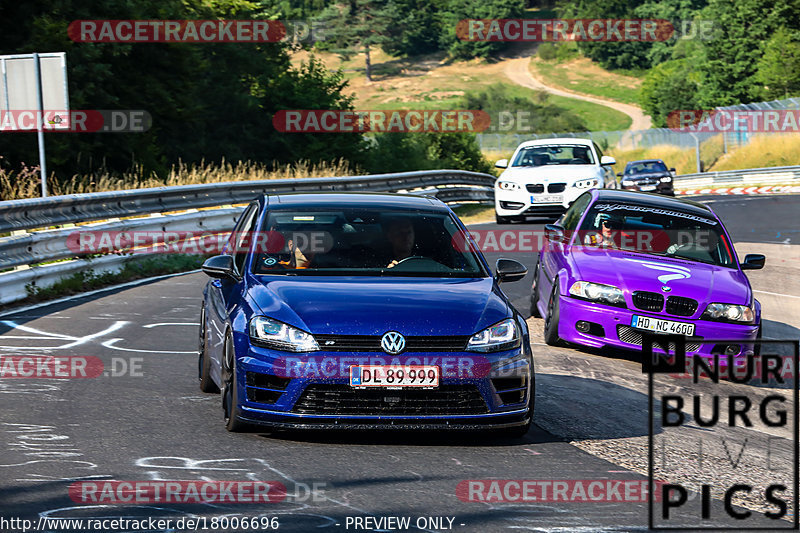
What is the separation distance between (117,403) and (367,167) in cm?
3528

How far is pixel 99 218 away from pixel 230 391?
1031 cm

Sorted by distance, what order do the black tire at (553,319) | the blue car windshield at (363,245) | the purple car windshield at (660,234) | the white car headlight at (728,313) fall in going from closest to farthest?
1. the blue car windshield at (363,245)
2. the white car headlight at (728,313)
3. the black tire at (553,319)
4. the purple car windshield at (660,234)

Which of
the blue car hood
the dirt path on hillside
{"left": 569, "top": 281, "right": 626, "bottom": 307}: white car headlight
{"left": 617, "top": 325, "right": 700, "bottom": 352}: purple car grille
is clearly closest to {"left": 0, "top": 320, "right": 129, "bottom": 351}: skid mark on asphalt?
the blue car hood

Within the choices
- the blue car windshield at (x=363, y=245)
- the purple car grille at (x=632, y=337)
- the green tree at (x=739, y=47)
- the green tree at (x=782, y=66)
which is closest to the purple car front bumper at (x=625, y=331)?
the purple car grille at (x=632, y=337)

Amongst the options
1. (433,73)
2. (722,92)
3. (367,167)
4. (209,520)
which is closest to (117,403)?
(209,520)

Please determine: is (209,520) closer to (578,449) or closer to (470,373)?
(470,373)

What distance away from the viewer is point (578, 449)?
7203 mm

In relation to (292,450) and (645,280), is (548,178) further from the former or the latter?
(292,450)

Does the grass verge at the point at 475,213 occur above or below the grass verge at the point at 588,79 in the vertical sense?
below

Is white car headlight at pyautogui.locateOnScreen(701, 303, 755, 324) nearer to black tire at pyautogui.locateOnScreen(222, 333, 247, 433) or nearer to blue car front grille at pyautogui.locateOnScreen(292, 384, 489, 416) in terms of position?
blue car front grille at pyautogui.locateOnScreen(292, 384, 489, 416)

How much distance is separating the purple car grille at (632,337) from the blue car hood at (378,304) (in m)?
3.27

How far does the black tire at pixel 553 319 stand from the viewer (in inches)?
442

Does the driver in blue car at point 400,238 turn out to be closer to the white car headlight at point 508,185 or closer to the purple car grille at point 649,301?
the purple car grille at point 649,301

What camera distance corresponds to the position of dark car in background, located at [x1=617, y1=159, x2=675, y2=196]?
42219 millimetres
